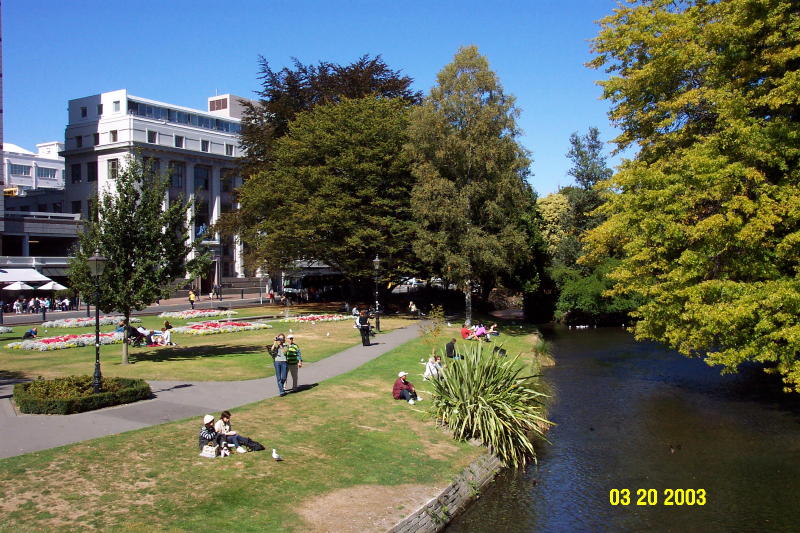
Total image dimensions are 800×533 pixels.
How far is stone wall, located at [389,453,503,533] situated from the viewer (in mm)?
11617

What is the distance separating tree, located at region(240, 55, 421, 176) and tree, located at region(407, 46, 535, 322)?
1387 cm

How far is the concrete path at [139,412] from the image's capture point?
13523mm

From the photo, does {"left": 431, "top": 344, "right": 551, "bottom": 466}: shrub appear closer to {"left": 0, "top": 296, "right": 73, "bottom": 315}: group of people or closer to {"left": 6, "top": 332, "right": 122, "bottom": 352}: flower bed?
{"left": 6, "top": 332, "right": 122, "bottom": 352}: flower bed

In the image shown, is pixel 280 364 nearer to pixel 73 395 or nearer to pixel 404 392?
pixel 404 392

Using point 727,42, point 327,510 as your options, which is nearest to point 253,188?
point 727,42

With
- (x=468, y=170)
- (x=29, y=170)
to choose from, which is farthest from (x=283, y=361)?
(x=29, y=170)

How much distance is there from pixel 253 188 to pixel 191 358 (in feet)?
81.0

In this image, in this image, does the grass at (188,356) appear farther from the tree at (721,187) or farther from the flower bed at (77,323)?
the tree at (721,187)

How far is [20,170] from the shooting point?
10338 cm

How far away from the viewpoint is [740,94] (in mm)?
18281

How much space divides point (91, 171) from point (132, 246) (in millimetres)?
56976

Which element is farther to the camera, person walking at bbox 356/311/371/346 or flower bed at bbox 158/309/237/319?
flower bed at bbox 158/309/237/319

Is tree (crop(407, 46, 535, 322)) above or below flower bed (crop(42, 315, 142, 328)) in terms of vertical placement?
above
